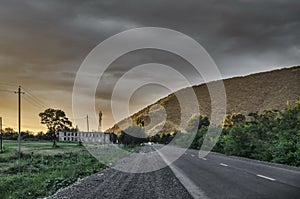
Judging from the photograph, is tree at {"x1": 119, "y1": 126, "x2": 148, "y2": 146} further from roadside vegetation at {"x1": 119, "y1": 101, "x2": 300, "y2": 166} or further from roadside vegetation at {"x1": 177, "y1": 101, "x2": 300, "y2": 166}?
roadside vegetation at {"x1": 177, "y1": 101, "x2": 300, "y2": 166}

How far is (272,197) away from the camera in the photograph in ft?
33.2

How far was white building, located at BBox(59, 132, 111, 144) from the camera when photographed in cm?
11525

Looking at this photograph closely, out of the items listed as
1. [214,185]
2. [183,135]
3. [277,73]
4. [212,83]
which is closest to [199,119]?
[183,135]

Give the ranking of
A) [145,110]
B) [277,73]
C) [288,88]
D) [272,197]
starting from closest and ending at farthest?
1. [272,197]
2. [288,88]
3. [277,73]
4. [145,110]

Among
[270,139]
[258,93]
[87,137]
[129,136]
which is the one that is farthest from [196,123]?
[258,93]

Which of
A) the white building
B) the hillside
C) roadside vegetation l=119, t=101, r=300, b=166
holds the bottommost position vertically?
roadside vegetation l=119, t=101, r=300, b=166

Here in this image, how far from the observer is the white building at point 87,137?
11525 cm

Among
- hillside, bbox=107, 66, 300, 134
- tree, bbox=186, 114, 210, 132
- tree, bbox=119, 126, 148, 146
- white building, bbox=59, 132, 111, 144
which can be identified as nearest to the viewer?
tree, bbox=186, 114, 210, 132

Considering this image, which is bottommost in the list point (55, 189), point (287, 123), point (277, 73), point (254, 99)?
point (55, 189)

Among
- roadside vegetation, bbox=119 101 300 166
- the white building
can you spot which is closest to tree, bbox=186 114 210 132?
roadside vegetation, bbox=119 101 300 166

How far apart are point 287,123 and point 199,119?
54154 mm

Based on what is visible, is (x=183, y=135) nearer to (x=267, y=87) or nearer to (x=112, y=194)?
(x=267, y=87)

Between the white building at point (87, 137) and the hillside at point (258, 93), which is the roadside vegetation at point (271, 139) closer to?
the hillside at point (258, 93)

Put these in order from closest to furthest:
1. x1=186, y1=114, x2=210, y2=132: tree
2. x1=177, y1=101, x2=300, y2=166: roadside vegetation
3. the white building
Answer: x1=177, y1=101, x2=300, y2=166: roadside vegetation < x1=186, y1=114, x2=210, y2=132: tree < the white building
